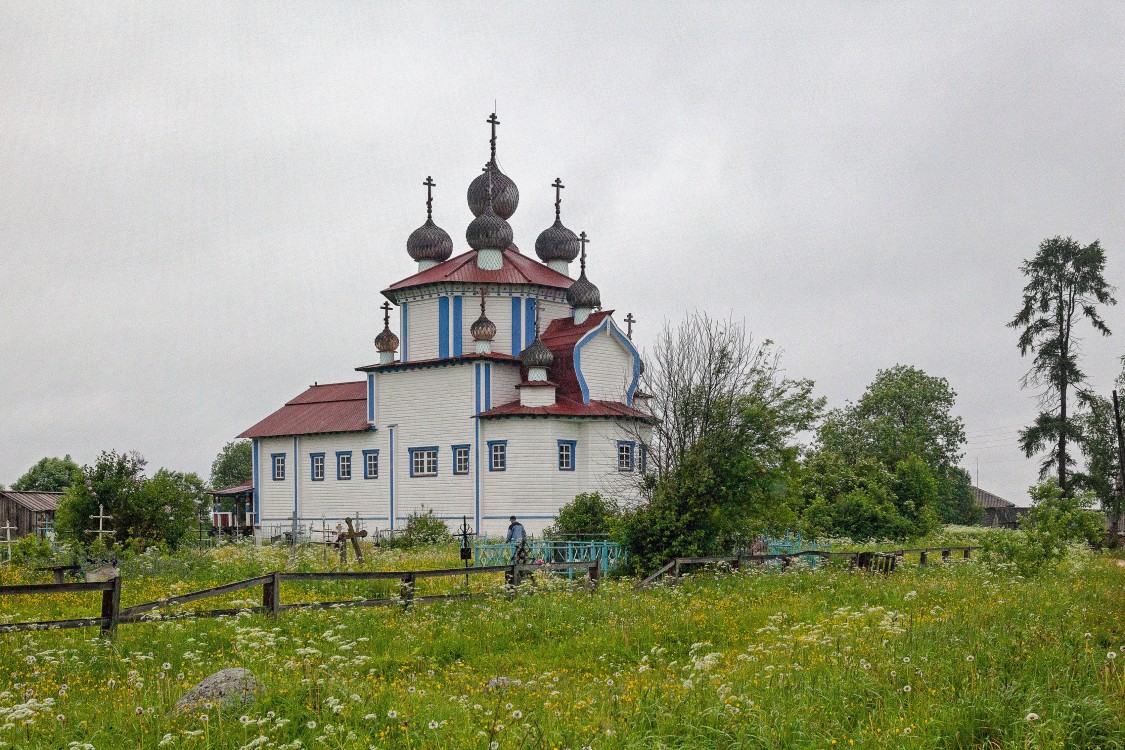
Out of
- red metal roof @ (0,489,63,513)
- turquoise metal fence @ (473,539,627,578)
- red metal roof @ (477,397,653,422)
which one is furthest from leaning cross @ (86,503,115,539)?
red metal roof @ (0,489,63,513)

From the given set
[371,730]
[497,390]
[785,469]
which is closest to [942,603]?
[785,469]

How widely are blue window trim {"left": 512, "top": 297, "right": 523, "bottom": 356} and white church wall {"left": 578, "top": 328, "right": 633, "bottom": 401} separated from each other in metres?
2.68

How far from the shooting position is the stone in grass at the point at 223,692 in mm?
7531

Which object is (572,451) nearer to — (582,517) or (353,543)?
(582,517)

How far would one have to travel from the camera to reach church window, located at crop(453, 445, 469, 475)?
116 ft

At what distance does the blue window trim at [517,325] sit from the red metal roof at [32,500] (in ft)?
84.1

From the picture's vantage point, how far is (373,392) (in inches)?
1511

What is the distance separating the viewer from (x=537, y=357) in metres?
34.7

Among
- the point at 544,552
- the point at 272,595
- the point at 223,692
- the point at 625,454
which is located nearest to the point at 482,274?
the point at 625,454

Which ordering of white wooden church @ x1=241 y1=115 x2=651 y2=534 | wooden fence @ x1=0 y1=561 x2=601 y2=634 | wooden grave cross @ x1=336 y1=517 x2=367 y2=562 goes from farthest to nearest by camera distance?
white wooden church @ x1=241 y1=115 x2=651 y2=534 → wooden grave cross @ x1=336 y1=517 x2=367 y2=562 → wooden fence @ x1=0 y1=561 x2=601 y2=634

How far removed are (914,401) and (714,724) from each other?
174 ft

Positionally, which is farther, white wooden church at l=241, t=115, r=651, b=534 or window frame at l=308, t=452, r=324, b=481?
window frame at l=308, t=452, r=324, b=481

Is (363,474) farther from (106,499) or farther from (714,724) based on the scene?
(714,724)

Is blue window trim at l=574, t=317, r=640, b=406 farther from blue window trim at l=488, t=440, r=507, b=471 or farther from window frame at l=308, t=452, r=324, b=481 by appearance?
window frame at l=308, t=452, r=324, b=481
